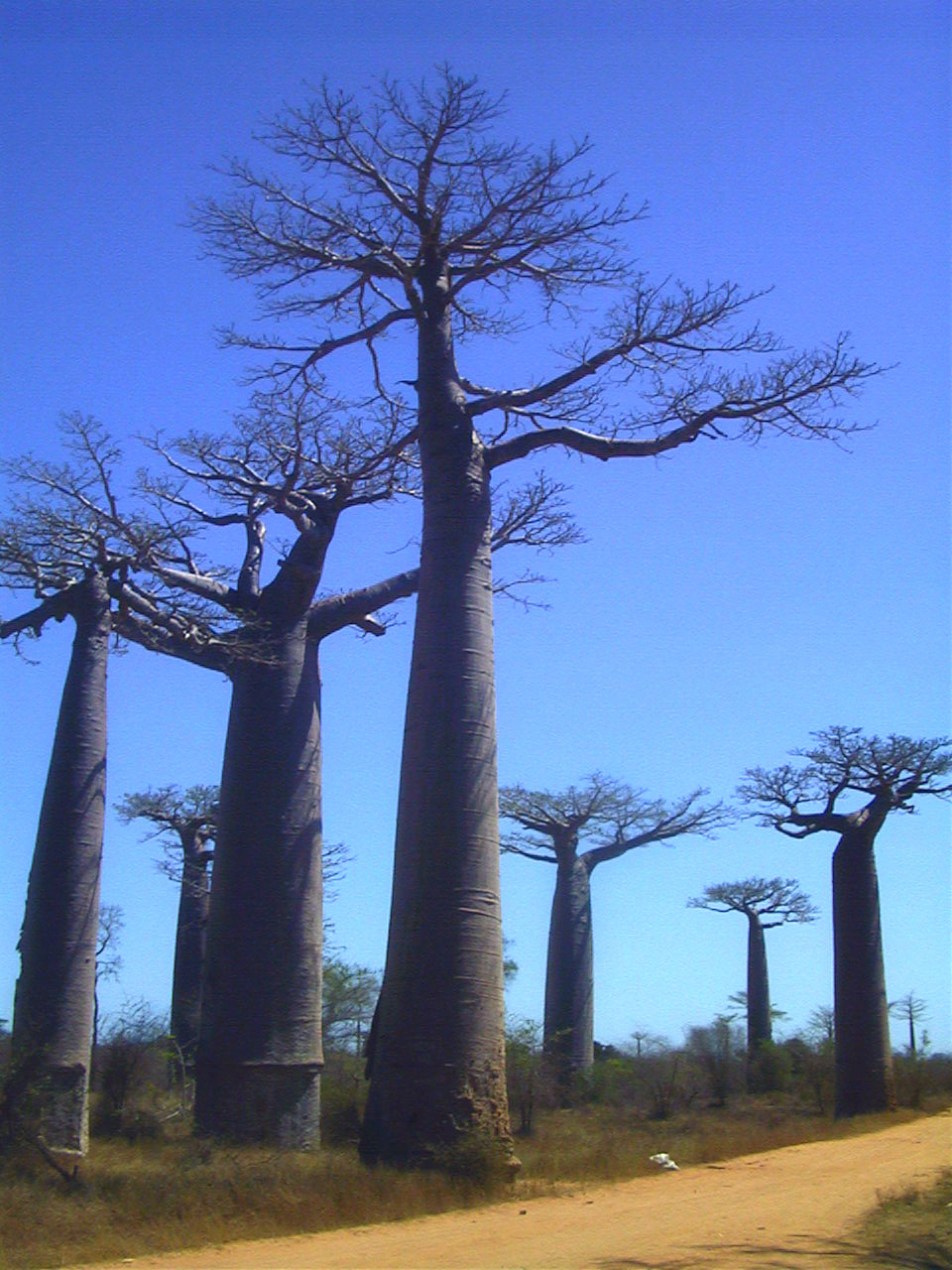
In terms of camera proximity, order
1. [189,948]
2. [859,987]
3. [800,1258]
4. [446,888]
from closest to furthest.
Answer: [800,1258], [446,888], [859,987], [189,948]

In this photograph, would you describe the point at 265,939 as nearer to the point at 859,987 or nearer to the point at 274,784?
the point at 274,784

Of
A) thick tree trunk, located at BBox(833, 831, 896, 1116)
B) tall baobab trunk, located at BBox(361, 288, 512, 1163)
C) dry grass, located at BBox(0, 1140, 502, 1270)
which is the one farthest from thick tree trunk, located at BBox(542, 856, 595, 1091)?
dry grass, located at BBox(0, 1140, 502, 1270)

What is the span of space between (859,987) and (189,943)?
25.6 ft

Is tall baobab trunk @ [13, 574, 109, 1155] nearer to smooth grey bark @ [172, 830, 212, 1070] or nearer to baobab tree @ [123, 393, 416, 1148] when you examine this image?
baobab tree @ [123, 393, 416, 1148]

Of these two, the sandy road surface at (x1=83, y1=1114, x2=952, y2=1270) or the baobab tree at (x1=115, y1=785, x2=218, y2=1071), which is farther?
the baobab tree at (x1=115, y1=785, x2=218, y2=1071)

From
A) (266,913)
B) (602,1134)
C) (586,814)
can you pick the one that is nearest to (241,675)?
(266,913)

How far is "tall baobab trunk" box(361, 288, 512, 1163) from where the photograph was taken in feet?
21.1

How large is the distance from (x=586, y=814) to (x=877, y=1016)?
7.50 m

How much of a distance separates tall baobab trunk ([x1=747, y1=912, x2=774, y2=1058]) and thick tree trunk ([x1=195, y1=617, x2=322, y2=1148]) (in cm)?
1361

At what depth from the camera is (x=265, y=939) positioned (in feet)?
27.7

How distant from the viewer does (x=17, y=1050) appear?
679 cm

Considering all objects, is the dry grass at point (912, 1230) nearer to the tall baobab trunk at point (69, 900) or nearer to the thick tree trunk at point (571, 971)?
the tall baobab trunk at point (69, 900)

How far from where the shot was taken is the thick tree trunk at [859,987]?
12.7 meters

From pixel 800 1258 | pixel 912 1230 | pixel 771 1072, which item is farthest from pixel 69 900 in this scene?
pixel 771 1072
